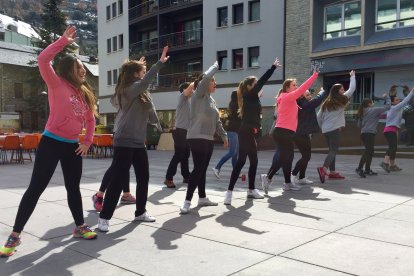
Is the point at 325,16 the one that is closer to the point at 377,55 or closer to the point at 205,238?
the point at 377,55

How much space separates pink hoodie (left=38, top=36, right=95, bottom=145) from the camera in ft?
12.8

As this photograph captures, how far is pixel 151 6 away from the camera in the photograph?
3650cm

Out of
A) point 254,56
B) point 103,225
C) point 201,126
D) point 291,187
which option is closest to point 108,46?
point 254,56

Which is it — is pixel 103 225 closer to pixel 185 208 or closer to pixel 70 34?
pixel 185 208

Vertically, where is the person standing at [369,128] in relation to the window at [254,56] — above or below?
below

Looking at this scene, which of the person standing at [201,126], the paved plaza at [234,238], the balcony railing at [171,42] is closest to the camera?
the paved plaza at [234,238]

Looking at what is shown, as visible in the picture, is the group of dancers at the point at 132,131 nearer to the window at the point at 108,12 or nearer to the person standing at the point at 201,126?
A: the person standing at the point at 201,126

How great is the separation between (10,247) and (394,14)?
70.9ft

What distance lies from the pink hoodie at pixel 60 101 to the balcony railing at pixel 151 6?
29.2 metres

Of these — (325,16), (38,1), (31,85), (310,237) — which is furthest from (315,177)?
(38,1)

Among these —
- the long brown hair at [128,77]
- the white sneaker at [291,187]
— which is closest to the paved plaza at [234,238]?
the white sneaker at [291,187]

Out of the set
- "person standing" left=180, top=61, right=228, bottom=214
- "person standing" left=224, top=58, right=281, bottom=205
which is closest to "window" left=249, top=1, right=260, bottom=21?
"person standing" left=224, top=58, right=281, bottom=205

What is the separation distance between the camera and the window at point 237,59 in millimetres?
28969

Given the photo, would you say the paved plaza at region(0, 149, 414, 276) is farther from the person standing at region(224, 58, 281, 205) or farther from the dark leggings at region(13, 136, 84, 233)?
the person standing at region(224, 58, 281, 205)
